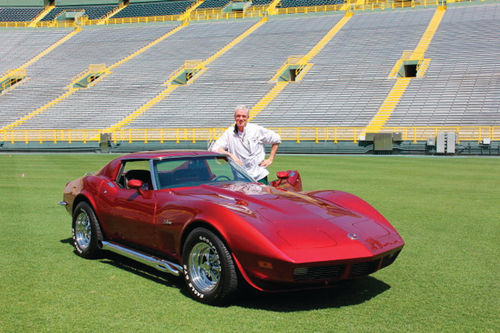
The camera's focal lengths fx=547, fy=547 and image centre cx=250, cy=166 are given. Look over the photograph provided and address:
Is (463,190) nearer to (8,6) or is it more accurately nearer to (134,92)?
(134,92)

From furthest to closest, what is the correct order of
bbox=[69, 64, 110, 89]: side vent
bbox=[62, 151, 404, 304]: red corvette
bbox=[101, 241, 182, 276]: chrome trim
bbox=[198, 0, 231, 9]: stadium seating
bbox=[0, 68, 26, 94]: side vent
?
bbox=[198, 0, 231, 9]: stadium seating → bbox=[0, 68, 26, 94]: side vent → bbox=[69, 64, 110, 89]: side vent → bbox=[101, 241, 182, 276]: chrome trim → bbox=[62, 151, 404, 304]: red corvette

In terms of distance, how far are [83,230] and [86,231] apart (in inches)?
2.9

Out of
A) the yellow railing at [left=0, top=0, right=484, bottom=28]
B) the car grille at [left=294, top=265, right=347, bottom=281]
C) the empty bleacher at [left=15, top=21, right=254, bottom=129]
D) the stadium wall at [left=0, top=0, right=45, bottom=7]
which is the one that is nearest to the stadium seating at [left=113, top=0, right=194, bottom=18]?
the yellow railing at [left=0, top=0, right=484, bottom=28]

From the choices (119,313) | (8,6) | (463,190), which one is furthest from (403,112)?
(8,6)

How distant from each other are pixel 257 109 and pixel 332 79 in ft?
18.9

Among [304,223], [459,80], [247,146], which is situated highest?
[459,80]

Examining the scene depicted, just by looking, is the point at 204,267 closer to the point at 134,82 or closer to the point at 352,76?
the point at 352,76

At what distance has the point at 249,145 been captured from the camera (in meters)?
6.89

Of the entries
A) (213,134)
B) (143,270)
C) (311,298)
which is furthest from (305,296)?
(213,134)

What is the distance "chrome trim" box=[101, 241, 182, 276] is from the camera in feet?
15.6

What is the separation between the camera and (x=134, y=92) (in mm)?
39719

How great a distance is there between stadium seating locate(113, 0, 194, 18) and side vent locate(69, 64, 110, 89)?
1316cm

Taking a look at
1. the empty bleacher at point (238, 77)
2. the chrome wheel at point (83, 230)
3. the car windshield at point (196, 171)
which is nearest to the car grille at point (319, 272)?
the car windshield at point (196, 171)

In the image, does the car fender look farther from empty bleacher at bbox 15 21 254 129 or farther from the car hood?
empty bleacher at bbox 15 21 254 129
